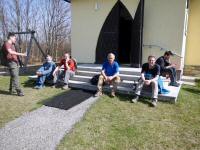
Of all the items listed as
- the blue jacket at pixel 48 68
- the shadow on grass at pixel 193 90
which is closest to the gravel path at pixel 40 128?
the blue jacket at pixel 48 68

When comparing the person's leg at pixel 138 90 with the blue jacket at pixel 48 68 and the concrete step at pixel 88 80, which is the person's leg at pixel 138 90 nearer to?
the concrete step at pixel 88 80

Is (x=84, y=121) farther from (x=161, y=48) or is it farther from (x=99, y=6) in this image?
(x=99, y=6)

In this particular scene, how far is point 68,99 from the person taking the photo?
19.0 ft

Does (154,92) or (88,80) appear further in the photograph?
(88,80)

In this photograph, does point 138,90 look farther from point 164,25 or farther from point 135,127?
point 164,25

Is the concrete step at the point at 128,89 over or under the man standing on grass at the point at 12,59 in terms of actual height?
under

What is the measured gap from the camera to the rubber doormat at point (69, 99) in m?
5.33

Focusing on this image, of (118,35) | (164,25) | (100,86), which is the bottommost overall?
(100,86)

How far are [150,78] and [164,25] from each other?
2731 mm

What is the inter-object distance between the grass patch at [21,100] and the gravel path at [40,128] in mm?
212

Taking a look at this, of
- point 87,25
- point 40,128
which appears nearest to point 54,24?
point 87,25

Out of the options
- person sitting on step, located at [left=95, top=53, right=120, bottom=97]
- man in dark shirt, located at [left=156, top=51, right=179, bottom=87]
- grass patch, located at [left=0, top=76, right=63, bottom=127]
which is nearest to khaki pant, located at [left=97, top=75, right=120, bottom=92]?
person sitting on step, located at [left=95, top=53, right=120, bottom=97]

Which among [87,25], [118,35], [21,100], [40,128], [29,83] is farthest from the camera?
[87,25]

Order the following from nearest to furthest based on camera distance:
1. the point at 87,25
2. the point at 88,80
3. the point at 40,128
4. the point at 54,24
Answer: the point at 40,128 → the point at 88,80 → the point at 87,25 → the point at 54,24
